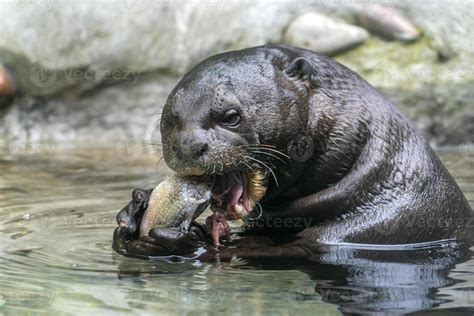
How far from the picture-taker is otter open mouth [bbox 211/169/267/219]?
14.9 feet

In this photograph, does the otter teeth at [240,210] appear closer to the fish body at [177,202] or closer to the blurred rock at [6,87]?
the fish body at [177,202]

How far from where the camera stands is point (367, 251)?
4.65 m

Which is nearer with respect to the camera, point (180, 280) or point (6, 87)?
point (180, 280)

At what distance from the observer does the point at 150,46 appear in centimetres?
1027

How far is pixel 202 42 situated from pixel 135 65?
78 centimetres

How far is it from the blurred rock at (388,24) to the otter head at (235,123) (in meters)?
5.38

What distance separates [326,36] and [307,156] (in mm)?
5478

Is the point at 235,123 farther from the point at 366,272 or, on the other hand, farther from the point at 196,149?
the point at 366,272

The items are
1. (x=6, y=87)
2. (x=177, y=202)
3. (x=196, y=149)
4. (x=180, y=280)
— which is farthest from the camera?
(x=6, y=87)

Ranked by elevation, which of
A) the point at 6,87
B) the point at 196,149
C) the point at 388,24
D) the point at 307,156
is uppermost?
the point at 196,149

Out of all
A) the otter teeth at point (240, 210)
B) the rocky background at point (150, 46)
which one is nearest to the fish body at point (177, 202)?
the otter teeth at point (240, 210)

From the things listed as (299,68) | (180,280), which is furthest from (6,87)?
(180,280)

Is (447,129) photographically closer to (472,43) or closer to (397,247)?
(472,43)

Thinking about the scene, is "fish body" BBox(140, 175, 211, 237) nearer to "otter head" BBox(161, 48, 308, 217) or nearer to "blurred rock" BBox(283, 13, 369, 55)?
"otter head" BBox(161, 48, 308, 217)
